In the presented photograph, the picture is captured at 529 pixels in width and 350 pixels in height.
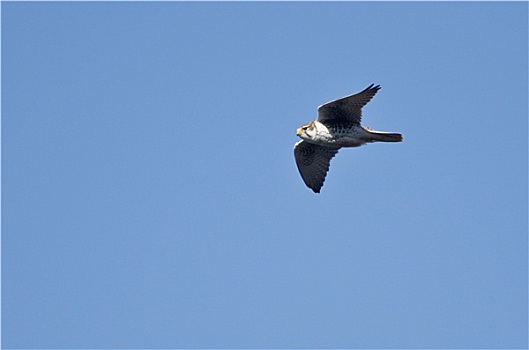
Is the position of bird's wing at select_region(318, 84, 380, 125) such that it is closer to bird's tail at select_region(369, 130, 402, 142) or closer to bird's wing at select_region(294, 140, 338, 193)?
bird's tail at select_region(369, 130, 402, 142)

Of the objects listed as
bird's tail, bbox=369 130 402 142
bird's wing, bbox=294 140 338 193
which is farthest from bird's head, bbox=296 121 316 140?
bird's wing, bbox=294 140 338 193

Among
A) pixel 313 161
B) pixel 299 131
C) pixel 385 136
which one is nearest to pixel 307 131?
pixel 299 131

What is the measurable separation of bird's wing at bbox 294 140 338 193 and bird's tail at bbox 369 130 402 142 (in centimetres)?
276

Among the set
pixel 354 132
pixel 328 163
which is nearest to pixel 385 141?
pixel 354 132

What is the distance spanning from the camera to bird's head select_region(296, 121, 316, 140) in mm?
19547

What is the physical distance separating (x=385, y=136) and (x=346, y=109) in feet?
3.22

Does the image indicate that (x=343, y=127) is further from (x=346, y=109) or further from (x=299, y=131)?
(x=299, y=131)

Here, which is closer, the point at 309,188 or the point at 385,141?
the point at 385,141

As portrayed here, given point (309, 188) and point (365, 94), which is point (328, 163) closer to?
point (309, 188)

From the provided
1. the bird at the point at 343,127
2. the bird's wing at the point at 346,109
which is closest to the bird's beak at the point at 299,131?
the bird at the point at 343,127

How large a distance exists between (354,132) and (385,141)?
2.19ft

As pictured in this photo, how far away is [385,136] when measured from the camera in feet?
61.2

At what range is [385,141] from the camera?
61.7 feet

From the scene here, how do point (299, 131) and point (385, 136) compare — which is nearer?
point (385, 136)
